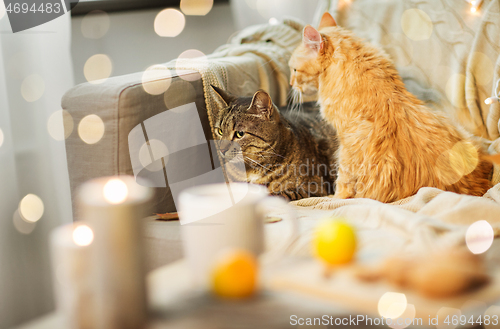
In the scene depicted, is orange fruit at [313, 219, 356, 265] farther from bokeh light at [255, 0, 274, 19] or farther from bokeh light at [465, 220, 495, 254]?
bokeh light at [255, 0, 274, 19]

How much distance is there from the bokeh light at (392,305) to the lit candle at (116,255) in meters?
0.27

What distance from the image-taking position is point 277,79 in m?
1.65

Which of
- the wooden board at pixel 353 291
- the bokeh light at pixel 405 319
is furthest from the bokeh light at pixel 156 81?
the bokeh light at pixel 405 319

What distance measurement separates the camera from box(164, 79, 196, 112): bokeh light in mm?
1032

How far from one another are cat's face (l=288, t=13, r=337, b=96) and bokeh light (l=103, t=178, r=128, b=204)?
91 centimetres

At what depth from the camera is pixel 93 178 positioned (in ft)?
3.07

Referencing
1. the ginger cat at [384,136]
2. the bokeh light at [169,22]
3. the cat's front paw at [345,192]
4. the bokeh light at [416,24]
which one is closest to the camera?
the ginger cat at [384,136]

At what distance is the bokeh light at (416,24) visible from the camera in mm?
1467

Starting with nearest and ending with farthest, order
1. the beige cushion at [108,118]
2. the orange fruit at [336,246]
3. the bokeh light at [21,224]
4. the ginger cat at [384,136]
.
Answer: the orange fruit at [336,246] → the beige cushion at [108,118] → the ginger cat at [384,136] → the bokeh light at [21,224]

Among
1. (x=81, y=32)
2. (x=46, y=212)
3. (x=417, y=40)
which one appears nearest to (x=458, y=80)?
(x=417, y=40)

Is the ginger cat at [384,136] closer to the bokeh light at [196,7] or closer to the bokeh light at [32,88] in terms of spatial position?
the bokeh light at [32,88]

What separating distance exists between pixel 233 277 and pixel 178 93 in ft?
2.53

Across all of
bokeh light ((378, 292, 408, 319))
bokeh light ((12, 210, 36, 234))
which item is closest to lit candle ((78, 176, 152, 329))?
bokeh light ((378, 292, 408, 319))

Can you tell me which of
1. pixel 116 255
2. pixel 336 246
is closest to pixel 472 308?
pixel 336 246
